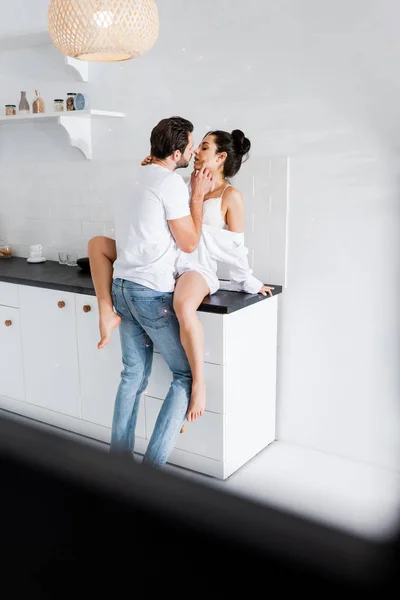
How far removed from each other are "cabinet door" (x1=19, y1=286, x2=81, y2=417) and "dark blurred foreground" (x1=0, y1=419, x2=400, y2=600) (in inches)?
111

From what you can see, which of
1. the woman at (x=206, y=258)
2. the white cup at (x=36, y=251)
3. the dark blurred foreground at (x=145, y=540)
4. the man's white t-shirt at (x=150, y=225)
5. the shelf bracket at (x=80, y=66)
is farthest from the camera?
the white cup at (x=36, y=251)

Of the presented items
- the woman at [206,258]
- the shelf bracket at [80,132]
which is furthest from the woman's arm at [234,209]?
the shelf bracket at [80,132]

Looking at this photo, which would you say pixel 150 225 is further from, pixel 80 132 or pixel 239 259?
pixel 80 132

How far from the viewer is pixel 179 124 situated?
2.38 metres

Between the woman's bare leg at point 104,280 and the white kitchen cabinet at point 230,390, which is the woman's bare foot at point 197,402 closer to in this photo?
the white kitchen cabinet at point 230,390

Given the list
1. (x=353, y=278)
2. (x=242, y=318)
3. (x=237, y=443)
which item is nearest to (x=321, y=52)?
(x=353, y=278)

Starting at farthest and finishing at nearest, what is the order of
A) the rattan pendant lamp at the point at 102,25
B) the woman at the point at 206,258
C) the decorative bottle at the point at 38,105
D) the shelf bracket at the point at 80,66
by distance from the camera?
the decorative bottle at the point at 38,105 → the shelf bracket at the point at 80,66 → the woman at the point at 206,258 → the rattan pendant lamp at the point at 102,25

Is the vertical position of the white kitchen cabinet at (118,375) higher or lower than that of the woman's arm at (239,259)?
lower

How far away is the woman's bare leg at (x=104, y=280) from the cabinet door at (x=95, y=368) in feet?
0.78

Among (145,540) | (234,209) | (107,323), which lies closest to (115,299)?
(107,323)

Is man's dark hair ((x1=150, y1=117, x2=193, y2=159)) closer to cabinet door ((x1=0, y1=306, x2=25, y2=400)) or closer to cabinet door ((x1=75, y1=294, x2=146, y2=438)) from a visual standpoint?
cabinet door ((x1=75, y1=294, x2=146, y2=438))

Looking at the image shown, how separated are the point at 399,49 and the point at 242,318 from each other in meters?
1.21

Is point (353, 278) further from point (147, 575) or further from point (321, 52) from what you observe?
point (147, 575)

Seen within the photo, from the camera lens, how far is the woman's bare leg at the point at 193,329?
239 cm
